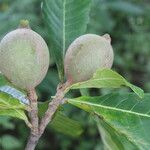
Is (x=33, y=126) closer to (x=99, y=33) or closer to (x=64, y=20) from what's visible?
(x=64, y=20)

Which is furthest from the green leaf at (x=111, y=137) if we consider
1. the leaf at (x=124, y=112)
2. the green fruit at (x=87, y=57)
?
the green fruit at (x=87, y=57)

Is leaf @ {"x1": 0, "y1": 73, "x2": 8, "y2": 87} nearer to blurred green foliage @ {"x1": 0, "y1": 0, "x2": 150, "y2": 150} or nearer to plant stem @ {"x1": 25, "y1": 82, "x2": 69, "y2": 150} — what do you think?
plant stem @ {"x1": 25, "y1": 82, "x2": 69, "y2": 150}

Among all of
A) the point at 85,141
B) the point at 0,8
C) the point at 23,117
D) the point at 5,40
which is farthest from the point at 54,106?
the point at 0,8

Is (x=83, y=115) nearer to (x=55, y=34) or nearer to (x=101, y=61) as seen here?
(x=55, y=34)

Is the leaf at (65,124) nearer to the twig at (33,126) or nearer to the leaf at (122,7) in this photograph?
the twig at (33,126)

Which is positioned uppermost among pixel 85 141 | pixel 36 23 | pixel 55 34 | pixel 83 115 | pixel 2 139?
pixel 55 34

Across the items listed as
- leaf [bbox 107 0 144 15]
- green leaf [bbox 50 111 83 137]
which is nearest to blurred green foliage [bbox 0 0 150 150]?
leaf [bbox 107 0 144 15]
